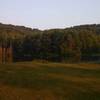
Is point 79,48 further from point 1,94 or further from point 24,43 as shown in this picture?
point 1,94

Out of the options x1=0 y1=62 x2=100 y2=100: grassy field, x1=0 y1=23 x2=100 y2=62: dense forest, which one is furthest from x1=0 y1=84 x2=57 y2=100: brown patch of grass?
x1=0 y1=23 x2=100 y2=62: dense forest

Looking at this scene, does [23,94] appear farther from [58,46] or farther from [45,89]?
[58,46]

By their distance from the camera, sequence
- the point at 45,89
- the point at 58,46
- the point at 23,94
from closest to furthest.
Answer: the point at 23,94 → the point at 45,89 → the point at 58,46

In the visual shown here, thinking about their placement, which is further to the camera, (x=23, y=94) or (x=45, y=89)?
(x=45, y=89)

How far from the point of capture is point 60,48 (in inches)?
4429

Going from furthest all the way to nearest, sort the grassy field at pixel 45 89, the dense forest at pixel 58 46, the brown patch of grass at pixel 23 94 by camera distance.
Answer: the dense forest at pixel 58 46, the grassy field at pixel 45 89, the brown patch of grass at pixel 23 94

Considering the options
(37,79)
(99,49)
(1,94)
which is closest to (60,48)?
(99,49)

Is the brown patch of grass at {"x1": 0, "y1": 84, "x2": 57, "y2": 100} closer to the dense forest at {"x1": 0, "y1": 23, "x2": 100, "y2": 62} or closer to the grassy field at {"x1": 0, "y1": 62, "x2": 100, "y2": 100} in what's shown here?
the grassy field at {"x1": 0, "y1": 62, "x2": 100, "y2": 100}

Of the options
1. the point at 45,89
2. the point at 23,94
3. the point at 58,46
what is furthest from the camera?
the point at 58,46

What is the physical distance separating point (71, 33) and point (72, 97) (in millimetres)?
115607

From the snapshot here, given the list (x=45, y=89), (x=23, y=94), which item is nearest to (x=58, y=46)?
(x=45, y=89)

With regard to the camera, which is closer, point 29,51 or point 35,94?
point 35,94

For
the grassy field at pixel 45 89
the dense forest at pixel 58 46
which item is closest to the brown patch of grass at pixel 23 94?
the grassy field at pixel 45 89

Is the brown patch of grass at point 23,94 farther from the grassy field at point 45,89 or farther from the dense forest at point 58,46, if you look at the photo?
the dense forest at point 58,46
